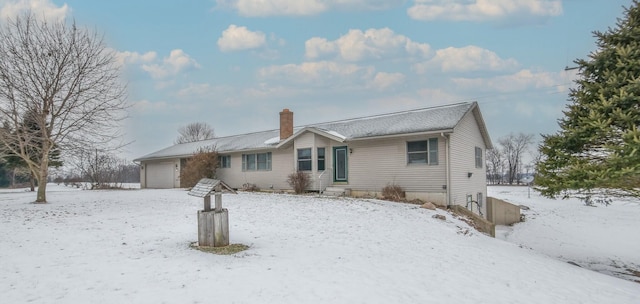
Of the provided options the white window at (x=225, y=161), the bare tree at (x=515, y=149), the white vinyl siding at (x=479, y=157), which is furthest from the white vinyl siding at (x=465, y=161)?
the bare tree at (x=515, y=149)

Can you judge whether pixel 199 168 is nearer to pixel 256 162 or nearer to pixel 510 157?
pixel 256 162

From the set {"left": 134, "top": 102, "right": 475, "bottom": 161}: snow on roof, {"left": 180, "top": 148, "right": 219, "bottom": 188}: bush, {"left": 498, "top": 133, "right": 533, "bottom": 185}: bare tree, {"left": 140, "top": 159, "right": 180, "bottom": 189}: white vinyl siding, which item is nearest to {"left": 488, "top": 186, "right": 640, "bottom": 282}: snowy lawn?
{"left": 134, "top": 102, "right": 475, "bottom": 161}: snow on roof

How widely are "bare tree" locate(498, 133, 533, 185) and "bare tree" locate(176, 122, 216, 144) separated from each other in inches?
1930

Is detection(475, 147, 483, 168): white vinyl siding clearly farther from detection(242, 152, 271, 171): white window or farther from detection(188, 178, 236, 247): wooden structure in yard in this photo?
detection(188, 178, 236, 247): wooden structure in yard

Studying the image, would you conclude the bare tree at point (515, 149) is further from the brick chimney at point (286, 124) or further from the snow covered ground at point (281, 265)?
the snow covered ground at point (281, 265)

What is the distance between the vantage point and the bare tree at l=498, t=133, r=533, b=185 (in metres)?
62.1

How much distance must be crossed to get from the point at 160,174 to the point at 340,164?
18.2 m

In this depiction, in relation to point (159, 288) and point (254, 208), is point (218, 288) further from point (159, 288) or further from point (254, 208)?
point (254, 208)

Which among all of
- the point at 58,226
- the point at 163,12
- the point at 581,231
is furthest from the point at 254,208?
the point at 581,231

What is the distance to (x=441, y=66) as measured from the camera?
20422 millimetres

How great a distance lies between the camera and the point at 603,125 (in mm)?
8570

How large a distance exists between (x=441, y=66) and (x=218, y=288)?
18.2m

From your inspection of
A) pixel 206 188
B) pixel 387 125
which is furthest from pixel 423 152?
pixel 206 188

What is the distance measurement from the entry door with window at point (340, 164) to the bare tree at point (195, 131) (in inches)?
1752
